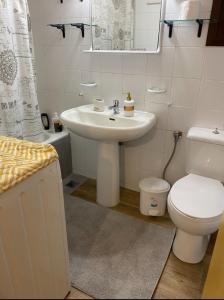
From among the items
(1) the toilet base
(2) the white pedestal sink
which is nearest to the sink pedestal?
(2) the white pedestal sink

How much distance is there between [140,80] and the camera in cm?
175

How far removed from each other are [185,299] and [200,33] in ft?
4.98

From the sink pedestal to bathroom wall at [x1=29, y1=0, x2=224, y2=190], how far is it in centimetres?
26

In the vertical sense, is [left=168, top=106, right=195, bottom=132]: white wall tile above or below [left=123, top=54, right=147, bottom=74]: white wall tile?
below

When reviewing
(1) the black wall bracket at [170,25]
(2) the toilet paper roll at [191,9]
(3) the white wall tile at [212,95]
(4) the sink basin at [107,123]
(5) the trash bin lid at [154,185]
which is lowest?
(5) the trash bin lid at [154,185]

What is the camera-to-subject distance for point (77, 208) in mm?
1942

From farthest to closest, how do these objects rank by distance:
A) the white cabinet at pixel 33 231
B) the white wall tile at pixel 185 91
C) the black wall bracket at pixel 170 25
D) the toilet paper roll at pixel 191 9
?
the white wall tile at pixel 185 91 < the black wall bracket at pixel 170 25 < the toilet paper roll at pixel 191 9 < the white cabinet at pixel 33 231

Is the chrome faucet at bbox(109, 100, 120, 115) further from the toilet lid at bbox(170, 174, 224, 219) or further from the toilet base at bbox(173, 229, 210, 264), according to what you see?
the toilet base at bbox(173, 229, 210, 264)

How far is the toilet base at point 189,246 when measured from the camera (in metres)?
1.35

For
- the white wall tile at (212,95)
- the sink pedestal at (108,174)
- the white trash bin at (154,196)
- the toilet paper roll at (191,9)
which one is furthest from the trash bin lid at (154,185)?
the toilet paper roll at (191,9)

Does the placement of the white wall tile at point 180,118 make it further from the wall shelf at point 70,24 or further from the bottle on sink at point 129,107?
the wall shelf at point 70,24

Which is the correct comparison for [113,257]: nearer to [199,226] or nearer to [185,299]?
[199,226]

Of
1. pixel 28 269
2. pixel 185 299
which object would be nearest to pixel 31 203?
pixel 28 269

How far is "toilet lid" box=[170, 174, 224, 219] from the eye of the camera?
49.6 inches
